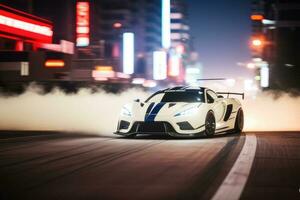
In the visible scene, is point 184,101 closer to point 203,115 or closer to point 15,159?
point 203,115

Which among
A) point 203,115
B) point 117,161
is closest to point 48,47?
point 203,115

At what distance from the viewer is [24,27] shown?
149ft

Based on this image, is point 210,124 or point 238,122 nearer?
point 210,124

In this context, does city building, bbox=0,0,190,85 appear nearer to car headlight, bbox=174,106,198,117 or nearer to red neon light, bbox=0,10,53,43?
red neon light, bbox=0,10,53,43

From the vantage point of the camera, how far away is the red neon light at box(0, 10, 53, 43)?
4228cm

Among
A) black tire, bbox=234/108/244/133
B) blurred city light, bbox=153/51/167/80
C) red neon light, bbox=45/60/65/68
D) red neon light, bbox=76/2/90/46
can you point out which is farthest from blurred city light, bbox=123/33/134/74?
black tire, bbox=234/108/244/133

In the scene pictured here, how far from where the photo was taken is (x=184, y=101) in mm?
13617

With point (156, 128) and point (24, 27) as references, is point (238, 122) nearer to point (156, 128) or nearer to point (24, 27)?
point (156, 128)

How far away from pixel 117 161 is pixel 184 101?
556 cm

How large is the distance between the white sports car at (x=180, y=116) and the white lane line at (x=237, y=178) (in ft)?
9.68

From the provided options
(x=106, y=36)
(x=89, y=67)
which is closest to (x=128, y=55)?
(x=89, y=67)

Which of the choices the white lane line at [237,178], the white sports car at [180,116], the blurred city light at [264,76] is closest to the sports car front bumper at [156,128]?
the white sports car at [180,116]

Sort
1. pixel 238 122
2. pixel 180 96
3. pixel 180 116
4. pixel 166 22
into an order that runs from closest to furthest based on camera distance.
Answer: pixel 180 116 < pixel 180 96 < pixel 238 122 < pixel 166 22

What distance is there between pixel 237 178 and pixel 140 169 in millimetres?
1395
